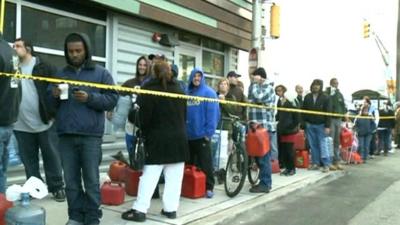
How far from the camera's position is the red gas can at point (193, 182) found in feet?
23.5

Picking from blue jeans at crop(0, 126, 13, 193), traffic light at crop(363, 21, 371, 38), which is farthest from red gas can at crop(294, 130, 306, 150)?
traffic light at crop(363, 21, 371, 38)

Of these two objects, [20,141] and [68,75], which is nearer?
[68,75]

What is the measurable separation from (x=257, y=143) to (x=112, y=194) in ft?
7.71

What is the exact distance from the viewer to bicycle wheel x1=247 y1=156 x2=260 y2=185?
27.2ft

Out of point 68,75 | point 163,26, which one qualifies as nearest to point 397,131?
point 163,26

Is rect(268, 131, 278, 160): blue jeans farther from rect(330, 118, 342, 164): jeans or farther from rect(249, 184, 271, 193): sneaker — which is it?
rect(330, 118, 342, 164): jeans

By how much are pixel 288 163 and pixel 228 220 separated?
12.4 ft

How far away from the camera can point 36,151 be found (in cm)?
651

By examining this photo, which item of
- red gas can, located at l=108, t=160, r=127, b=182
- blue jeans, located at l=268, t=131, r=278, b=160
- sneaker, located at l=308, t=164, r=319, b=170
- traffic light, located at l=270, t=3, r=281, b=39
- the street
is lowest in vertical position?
the street

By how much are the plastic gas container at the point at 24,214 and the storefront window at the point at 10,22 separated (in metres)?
3.67

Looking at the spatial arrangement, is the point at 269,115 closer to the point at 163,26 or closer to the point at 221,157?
the point at 221,157

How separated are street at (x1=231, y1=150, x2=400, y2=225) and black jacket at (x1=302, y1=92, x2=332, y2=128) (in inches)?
47.5

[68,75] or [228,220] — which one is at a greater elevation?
[68,75]

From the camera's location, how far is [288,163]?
32.9 feet
